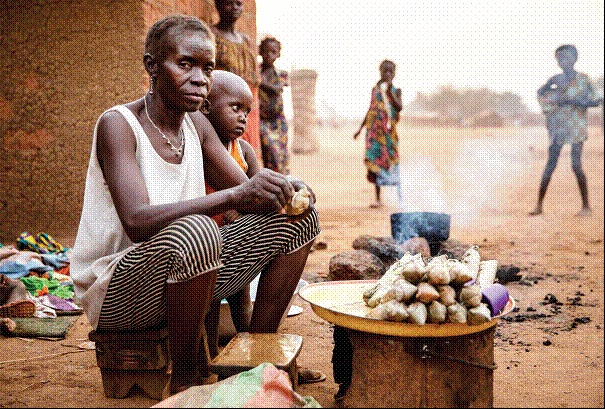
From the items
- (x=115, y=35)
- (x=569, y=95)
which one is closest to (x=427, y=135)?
(x=569, y=95)

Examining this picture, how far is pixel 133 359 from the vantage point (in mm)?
2293

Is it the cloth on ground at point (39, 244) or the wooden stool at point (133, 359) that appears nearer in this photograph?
the wooden stool at point (133, 359)

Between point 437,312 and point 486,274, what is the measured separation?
2.07 ft

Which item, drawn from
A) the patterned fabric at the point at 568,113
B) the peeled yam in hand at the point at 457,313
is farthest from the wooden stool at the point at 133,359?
Result: the patterned fabric at the point at 568,113

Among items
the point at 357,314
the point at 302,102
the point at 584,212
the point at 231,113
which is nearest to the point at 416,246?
the point at 231,113

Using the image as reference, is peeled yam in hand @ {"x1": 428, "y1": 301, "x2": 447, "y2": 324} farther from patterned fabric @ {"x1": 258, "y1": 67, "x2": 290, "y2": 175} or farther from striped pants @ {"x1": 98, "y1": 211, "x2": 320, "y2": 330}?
patterned fabric @ {"x1": 258, "y1": 67, "x2": 290, "y2": 175}

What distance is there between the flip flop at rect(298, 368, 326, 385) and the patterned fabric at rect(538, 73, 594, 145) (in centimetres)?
722

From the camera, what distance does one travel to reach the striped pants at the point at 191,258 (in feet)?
6.56

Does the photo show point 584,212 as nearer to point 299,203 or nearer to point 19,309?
point 299,203

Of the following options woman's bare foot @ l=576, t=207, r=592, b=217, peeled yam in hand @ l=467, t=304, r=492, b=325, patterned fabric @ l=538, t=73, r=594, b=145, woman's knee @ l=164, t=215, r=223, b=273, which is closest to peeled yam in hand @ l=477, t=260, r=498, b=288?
peeled yam in hand @ l=467, t=304, r=492, b=325

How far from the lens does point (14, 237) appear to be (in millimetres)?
5391

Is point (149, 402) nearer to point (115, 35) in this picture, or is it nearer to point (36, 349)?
point (36, 349)

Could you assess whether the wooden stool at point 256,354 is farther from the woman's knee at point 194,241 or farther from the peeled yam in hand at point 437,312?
the peeled yam in hand at point 437,312

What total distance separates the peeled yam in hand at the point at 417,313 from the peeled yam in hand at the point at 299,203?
1.93 feet
